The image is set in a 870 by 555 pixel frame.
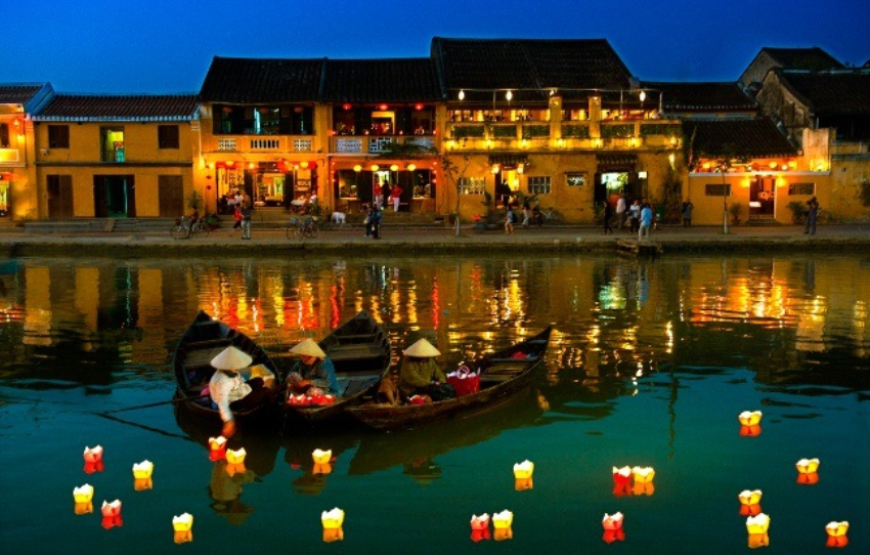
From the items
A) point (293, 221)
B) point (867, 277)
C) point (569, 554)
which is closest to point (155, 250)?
point (293, 221)

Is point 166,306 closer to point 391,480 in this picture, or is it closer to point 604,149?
point 391,480

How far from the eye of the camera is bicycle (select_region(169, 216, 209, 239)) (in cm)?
3264

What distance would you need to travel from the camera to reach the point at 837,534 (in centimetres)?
830

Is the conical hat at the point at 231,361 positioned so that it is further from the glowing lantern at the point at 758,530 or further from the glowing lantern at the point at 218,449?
the glowing lantern at the point at 758,530

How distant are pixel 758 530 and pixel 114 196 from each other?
3396 cm

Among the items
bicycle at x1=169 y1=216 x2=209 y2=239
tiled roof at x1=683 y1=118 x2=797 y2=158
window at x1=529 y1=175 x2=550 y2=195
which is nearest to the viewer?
bicycle at x1=169 y1=216 x2=209 y2=239

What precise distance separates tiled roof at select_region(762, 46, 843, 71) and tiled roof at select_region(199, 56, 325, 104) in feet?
73.4

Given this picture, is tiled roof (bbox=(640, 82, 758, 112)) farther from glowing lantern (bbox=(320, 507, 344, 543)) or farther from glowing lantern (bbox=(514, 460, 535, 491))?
glowing lantern (bbox=(320, 507, 344, 543))

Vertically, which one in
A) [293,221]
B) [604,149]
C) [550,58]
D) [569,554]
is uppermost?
[550,58]

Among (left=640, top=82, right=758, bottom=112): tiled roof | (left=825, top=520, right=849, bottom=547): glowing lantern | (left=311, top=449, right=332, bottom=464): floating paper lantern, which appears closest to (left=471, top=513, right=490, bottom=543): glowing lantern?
(left=311, top=449, right=332, bottom=464): floating paper lantern

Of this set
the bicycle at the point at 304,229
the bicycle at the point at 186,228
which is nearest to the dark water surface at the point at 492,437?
the bicycle at the point at 304,229

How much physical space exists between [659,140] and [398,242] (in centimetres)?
1180

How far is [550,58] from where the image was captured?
39.1 metres

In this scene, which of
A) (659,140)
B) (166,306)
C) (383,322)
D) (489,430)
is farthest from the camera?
(659,140)
